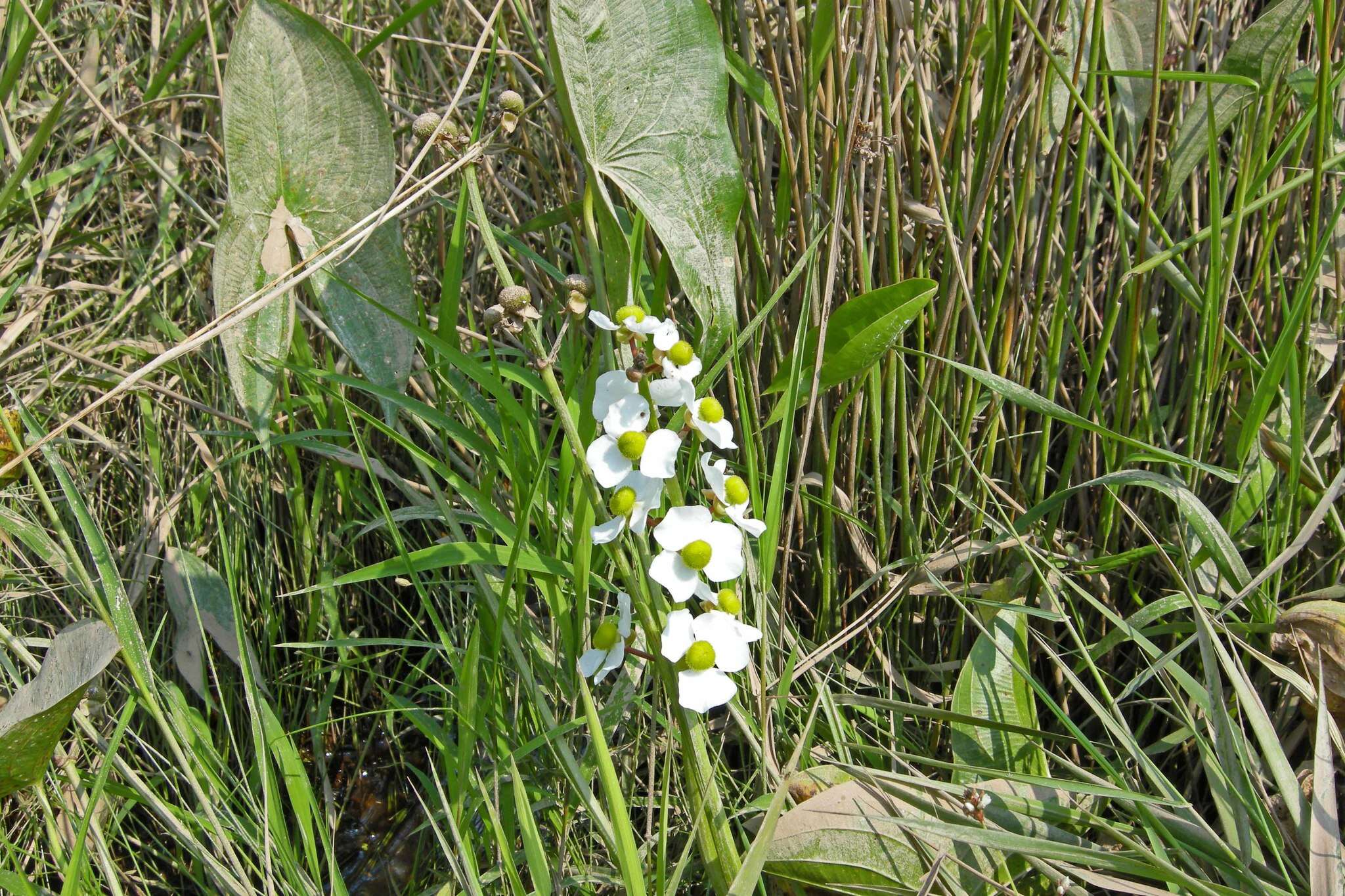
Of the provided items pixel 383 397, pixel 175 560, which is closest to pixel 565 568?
pixel 383 397

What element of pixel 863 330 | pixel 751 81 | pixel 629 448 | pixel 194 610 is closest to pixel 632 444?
pixel 629 448

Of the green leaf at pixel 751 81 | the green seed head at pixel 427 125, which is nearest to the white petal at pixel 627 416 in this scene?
the green seed head at pixel 427 125

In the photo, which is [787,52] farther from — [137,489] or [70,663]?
[137,489]

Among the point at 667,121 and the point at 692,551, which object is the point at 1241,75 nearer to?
the point at 667,121

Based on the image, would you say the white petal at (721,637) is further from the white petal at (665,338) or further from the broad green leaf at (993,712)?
the broad green leaf at (993,712)

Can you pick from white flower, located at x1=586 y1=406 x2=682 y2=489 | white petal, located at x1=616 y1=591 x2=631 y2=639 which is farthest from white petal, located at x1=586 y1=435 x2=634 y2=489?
white petal, located at x1=616 y1=591 x2=631 y2=639

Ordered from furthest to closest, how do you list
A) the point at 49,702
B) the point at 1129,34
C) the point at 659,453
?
the point at 1129,34 < the point at 49,702 < the point at 659,453
